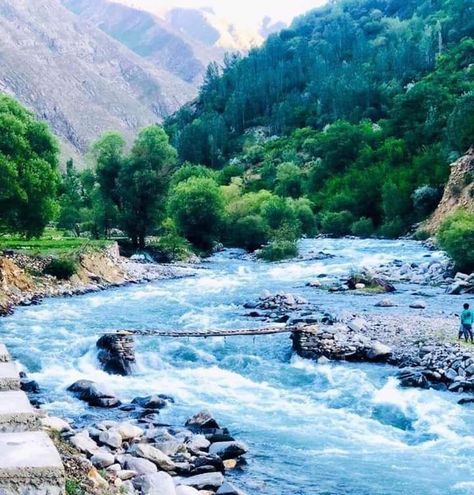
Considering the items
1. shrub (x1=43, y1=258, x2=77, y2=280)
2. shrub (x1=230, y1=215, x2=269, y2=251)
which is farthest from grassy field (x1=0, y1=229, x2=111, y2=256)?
shrub (x1=230, y1=215, x2=269, y2=251)

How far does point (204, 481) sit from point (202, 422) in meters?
3.93

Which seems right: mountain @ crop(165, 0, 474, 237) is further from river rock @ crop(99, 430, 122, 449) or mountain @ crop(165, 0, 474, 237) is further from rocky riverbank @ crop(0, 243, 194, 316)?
river rock @ crop(99, 430, 122, 449)

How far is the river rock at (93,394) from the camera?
1914cm

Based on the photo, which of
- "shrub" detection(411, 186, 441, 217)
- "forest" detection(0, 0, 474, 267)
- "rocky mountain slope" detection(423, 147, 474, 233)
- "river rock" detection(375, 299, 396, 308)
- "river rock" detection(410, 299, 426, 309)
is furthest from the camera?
"shrub" detection(411, 186, 441, 217)

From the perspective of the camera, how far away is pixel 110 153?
57.9m

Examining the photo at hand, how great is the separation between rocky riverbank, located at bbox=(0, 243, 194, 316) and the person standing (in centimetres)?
2072

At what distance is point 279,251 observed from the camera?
187ft

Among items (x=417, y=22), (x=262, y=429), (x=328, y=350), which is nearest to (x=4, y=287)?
(x=328, y=350)

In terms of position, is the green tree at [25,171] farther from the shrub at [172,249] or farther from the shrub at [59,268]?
the shrub at [172,249]

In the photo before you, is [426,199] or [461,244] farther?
[426,199]

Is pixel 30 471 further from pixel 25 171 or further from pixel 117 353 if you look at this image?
pixel 25 171

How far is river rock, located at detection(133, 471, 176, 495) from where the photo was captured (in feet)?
39.8

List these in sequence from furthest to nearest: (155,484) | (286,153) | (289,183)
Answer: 1. (286,153)
2. (289,183)
3. (155,484)

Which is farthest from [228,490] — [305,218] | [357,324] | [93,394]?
[305,218]
